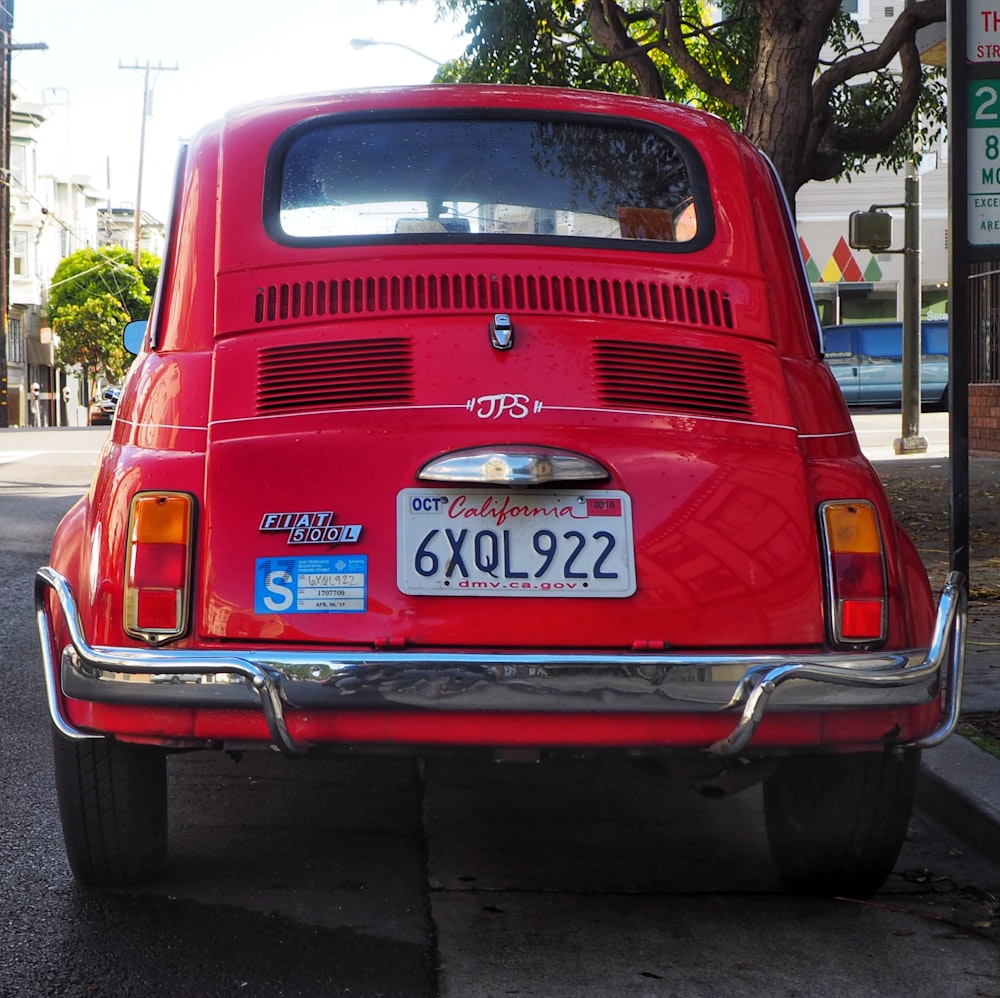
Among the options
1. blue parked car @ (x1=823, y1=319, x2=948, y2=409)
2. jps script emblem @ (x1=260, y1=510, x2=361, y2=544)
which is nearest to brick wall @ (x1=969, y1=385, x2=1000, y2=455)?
jps script emblem @ (x1=260, y1=510, x2=361, y2=544)

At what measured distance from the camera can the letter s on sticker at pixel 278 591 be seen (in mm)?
3367

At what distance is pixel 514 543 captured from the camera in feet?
11.2

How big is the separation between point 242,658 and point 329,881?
0.93 meters

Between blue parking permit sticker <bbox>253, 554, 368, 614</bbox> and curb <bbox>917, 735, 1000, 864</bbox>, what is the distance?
1974mm

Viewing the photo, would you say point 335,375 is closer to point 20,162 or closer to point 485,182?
point 485,182

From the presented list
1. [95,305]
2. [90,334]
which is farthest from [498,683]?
[90,334]

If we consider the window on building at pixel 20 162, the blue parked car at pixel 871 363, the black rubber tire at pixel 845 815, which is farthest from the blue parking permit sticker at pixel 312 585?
the window on building at pixel 20 162

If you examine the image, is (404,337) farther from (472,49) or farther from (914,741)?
(472,49)

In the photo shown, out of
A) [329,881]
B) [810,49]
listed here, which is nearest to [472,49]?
[810,49]

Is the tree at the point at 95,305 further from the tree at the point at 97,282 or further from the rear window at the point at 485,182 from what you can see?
the rear window at the point at 485,182

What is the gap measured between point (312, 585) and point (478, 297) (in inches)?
32.7

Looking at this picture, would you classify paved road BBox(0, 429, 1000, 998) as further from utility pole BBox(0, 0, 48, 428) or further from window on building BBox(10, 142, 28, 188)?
window on building BBox(10, 142, 28, 188)

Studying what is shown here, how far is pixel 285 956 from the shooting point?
135 inches

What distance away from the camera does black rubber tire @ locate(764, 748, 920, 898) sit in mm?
3721
